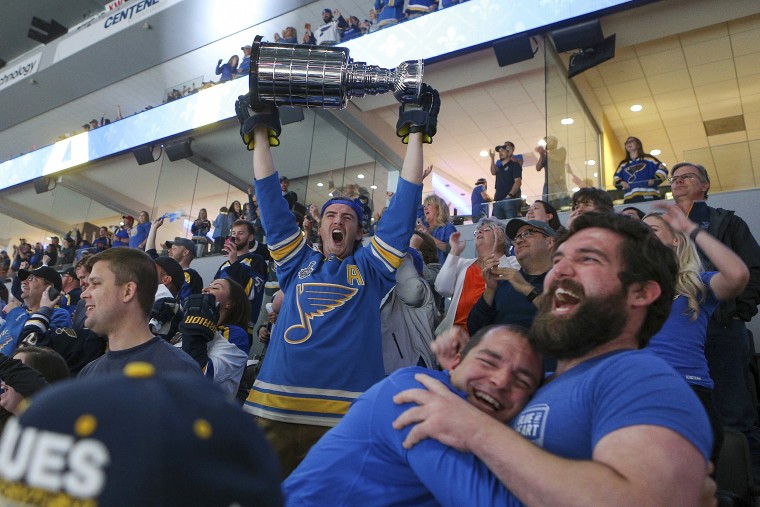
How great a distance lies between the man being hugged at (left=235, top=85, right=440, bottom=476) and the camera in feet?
6.72

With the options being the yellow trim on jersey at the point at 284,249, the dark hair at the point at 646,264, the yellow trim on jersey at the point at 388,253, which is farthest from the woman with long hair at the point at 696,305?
the yellow trim on jersey at the point at 284,249

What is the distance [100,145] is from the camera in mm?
13297

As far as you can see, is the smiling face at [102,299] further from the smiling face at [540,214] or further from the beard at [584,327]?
the smiling face at [540,214]

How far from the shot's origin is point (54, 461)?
1.39 ft

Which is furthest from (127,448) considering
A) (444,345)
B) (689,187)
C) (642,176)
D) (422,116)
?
(642,176)

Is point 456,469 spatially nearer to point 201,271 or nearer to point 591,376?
point 591,376

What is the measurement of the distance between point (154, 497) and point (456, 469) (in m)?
0.63

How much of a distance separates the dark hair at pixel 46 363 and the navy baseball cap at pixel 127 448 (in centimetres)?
207

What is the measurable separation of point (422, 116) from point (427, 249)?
1.43m

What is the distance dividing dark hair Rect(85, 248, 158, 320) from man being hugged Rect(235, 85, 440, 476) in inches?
19.3

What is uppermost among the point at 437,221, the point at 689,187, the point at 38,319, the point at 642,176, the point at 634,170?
the point at 634,170

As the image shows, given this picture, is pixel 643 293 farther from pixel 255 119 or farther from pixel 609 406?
pixel 255 119

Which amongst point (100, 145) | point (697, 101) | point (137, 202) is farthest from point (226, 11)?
point (697, 101)

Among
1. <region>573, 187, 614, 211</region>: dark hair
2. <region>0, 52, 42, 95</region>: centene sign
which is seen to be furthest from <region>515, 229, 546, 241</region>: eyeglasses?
<region>0, 52, 42, 95</region>: centene sign
